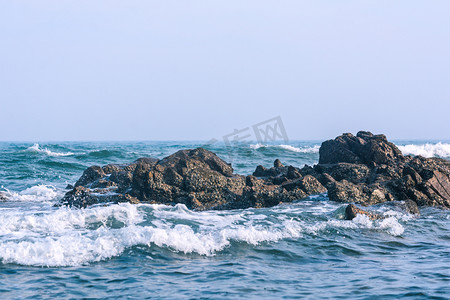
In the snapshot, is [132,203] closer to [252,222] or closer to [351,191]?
[252,222]

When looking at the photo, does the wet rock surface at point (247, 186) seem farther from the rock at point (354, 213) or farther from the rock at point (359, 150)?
the rock at point (354, 213)

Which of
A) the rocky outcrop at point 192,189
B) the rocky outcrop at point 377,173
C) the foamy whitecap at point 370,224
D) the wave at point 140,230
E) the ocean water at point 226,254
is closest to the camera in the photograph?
the ocean water at point 226,254

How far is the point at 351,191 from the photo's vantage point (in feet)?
42.4

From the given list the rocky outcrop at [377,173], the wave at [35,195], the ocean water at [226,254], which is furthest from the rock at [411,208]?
the wave at [35,195]

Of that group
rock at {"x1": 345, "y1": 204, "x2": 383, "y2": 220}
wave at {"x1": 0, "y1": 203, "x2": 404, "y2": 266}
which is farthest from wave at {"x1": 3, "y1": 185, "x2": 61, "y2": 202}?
rock at {"x1": 345, "y1": 204, "x2": 383, "y2": 220}

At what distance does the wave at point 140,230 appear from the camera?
781 centimetres

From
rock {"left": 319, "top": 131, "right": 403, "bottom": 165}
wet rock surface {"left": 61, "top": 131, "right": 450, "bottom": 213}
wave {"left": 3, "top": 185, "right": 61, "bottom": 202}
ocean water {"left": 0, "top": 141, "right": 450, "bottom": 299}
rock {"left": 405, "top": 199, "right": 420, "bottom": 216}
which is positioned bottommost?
wave {"left": 3, "top": 185, "right": 61, "bottom": 202}

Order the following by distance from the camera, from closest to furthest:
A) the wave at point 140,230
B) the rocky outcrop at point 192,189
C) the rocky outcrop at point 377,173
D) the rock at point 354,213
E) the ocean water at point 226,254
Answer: the ocean water at point 226,254
the wave at point 140,230
the rock at point 354,213
the rocky outcrop at point 192,189
the rocky outcrop at point 377,173

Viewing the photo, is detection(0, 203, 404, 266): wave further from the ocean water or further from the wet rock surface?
the wet rock surface

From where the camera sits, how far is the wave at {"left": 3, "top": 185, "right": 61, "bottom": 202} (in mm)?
15781

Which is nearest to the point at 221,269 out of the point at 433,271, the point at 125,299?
the point at 125,299

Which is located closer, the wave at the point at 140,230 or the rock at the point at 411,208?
the wave at the point at 140,230

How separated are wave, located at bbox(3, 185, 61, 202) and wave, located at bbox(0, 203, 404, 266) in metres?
5.56

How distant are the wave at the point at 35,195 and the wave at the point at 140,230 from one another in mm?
5561
